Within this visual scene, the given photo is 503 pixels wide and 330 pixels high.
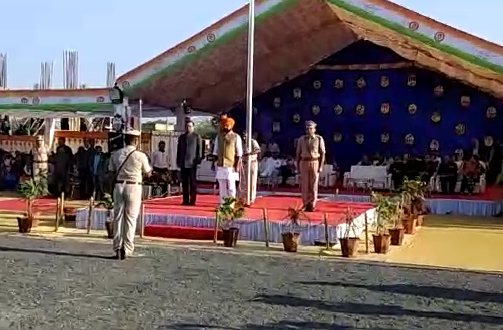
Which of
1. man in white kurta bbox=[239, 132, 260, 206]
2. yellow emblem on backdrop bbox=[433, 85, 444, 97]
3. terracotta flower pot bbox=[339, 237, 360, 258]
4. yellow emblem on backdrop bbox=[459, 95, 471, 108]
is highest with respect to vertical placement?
yellow emblem on backdrop bbox=[433, 85, 444, 97]

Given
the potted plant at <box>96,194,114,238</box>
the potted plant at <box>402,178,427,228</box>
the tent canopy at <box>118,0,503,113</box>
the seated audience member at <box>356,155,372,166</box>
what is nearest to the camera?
the potted plant at <box>96,194,114,238</box>

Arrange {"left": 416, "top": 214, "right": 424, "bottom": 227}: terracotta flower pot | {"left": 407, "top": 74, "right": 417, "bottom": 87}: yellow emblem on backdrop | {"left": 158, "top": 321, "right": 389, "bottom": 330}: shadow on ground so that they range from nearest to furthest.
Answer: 1. {"left": 158, "top": 321, "right": 389, "bottom": 330}: shadow on ground
2. {"left": 416, "top": 214, "right": 424, "bottom": 227}: terracotta flower pot
3. {"left": 407, "top": 74, "right": 417, "bottom": 87}: yellow emblem on backdrop

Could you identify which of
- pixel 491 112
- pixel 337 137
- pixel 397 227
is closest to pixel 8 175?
pixel 337 137

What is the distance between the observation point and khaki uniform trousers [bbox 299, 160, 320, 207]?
11188mm

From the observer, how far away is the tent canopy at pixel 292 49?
1395cm

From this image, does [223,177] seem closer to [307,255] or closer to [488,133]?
[307,255]

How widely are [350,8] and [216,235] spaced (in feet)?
19.8

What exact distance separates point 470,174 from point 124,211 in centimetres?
1024

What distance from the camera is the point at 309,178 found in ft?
37.0

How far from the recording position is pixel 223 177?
37.3 feet

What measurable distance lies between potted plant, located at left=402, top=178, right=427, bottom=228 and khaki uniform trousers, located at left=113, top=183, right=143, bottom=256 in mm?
4414

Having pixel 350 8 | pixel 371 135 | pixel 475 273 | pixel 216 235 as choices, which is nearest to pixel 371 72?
pixel 371 135

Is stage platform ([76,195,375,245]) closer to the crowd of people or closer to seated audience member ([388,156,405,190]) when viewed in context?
seated audience member ([388,156,405,190])

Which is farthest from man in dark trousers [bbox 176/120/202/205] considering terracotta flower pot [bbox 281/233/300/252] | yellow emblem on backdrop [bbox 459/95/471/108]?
yellow emblem on backdrop [bbox 459/95/471/108]
